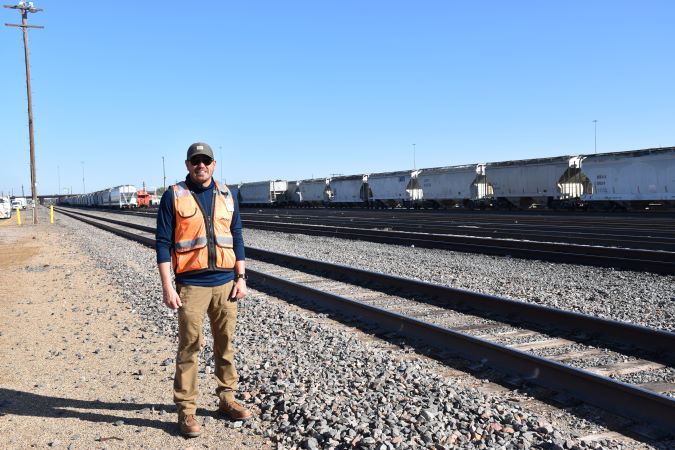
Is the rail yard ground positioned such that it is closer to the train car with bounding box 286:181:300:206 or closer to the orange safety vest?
the orange safety vest

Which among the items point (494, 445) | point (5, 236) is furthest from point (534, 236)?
point (5, 236)

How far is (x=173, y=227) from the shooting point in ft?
14.8

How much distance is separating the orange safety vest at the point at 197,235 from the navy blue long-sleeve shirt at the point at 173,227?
33 mm

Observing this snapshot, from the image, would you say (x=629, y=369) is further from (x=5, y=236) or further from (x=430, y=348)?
(x=5, y=236)

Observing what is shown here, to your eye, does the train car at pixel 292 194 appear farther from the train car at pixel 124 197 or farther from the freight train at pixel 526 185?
the train car at pixel 124 197

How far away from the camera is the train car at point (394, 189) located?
50688mm

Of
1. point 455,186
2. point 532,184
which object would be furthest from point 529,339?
point 455,186

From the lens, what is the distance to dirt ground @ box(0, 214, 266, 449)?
15.2 ft

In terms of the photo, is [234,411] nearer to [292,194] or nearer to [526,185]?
[526,185]

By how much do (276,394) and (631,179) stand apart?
31.9 metres

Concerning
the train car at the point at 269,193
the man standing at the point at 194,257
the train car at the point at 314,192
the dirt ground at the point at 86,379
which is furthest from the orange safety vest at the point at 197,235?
the train car at the point at 269,193

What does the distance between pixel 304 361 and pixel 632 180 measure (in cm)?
3082

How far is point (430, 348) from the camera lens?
6887 mm

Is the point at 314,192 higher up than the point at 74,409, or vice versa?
the point at 314,192
